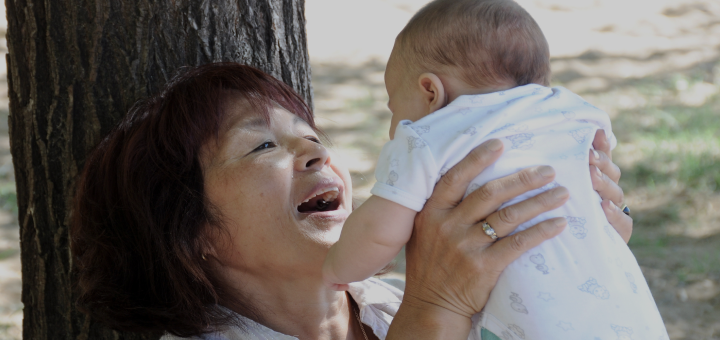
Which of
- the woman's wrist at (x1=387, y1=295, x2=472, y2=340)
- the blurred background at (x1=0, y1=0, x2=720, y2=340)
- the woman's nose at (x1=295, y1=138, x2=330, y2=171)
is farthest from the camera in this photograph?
the blurred background at (x1=0, y1=0, x2=720, y2=340)

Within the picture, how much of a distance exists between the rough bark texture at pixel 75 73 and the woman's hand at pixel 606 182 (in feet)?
3.53

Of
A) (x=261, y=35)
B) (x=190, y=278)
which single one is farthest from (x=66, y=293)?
(x=261, y=35)

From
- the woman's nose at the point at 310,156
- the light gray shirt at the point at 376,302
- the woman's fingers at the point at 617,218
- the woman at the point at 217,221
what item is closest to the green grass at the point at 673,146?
the light gray shirt at the point at 376,302

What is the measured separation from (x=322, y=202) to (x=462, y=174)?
25.1 inches

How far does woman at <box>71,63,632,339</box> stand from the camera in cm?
177

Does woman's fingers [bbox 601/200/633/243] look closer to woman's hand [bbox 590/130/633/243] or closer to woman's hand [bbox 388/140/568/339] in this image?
woman's hand [bbox 590/130/633/243]

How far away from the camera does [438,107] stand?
60.9 inches

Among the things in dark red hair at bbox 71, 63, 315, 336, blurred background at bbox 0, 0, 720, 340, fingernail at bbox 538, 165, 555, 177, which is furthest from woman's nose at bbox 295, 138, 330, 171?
blurred background at bbox 0, 0, 720, 340

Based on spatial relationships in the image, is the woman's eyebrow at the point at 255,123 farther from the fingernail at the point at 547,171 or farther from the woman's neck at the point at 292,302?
the fingernail at the point at 547,171

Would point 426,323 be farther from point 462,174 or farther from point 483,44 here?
point 483,44

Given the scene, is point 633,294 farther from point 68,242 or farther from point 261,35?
point 68,242

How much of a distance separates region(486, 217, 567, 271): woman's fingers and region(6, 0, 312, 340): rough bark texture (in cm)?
108

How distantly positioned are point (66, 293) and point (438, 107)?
1.37m

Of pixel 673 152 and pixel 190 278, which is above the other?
pixel 190 278
